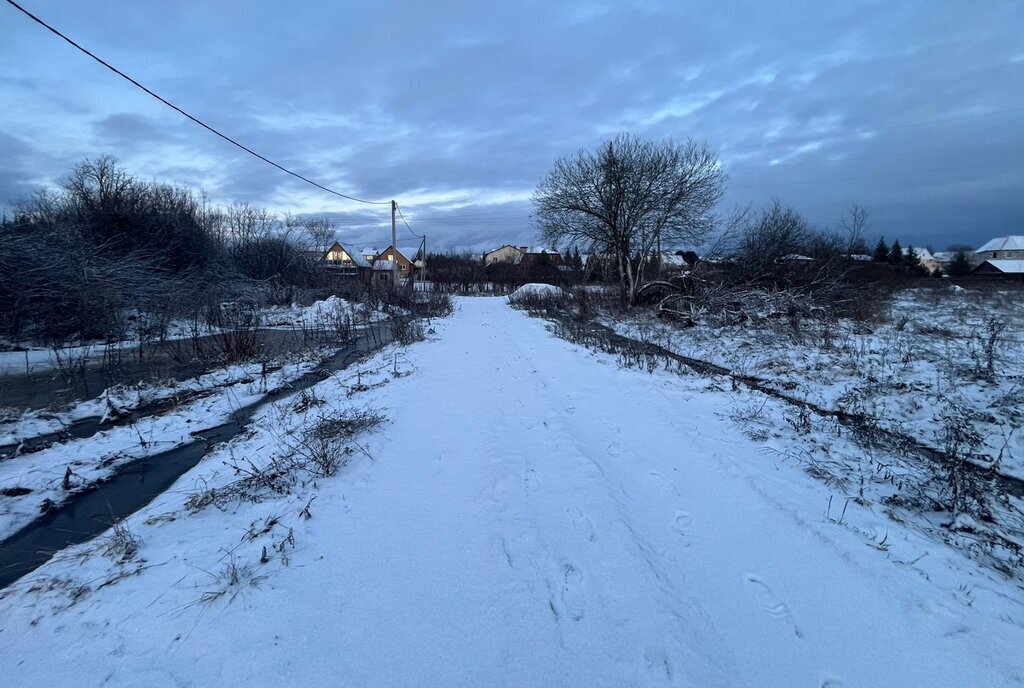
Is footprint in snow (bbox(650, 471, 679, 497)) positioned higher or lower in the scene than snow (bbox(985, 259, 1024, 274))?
lower

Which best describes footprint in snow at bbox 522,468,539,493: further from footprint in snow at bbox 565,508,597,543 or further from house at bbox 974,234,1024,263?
house at bbox 974,234,1024,263

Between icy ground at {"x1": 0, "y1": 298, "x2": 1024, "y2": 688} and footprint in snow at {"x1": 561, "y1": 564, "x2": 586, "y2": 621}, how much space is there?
1 cm

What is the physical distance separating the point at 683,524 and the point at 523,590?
5.25 ft

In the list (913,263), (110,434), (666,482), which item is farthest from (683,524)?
(913,263)

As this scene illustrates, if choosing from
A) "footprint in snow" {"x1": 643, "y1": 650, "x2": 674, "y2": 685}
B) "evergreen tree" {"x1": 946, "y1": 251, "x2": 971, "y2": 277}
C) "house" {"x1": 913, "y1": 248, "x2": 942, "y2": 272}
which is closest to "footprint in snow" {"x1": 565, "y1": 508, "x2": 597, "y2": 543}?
"footprint in snow" {"x1": 643, "y1": 650, "x2": 674, "y2": 685}

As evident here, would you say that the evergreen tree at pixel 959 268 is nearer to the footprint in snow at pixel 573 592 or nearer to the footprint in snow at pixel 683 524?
the footprint in snow at pixel 683 524

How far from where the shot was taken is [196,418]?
7.21 meters

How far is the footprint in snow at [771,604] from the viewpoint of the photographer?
8.61 feet

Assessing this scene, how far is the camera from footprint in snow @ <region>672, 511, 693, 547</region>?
3.47 metres

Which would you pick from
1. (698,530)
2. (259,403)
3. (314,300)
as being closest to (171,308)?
(314,300)

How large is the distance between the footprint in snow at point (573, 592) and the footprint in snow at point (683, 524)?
3.23 ft

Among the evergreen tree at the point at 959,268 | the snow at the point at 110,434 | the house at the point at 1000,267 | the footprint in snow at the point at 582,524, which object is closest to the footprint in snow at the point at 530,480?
the footprint in snow at the point at 582,524

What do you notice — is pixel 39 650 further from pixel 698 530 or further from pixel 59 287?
pixel 59 287

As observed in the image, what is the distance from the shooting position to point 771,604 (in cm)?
276
